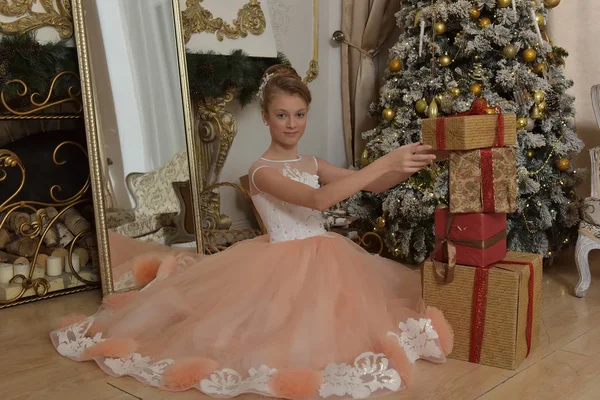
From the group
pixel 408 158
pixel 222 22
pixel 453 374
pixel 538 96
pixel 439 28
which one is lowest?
pixel 453 374

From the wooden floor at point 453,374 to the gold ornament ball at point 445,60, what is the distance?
1.33m

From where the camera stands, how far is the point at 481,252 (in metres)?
2.06

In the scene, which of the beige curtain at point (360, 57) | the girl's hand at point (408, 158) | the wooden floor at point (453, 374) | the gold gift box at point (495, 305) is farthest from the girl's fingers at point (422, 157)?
the beige curtain at point (360, 57)

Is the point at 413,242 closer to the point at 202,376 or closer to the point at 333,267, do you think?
the point at 333,267

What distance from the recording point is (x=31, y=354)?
238cm

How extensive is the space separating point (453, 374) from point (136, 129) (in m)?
1.97

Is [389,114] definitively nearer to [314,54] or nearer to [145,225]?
[314,54]

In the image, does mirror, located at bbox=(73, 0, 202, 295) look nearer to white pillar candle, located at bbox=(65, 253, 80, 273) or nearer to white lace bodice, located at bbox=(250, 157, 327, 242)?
white pillar candle, located at bbox=(65, 253, 80, 273)

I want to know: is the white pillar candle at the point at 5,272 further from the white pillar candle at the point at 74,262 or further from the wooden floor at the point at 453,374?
the wooden floor at the point at 453,374

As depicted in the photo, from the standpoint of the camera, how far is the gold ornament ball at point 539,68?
315 centimetres

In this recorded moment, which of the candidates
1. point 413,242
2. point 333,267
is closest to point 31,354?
point 333,267

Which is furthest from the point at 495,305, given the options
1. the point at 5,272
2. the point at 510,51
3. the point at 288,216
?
the point at 5,272

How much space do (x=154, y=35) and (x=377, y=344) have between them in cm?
208

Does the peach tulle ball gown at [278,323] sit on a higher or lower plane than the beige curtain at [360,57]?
lower
